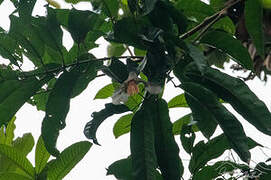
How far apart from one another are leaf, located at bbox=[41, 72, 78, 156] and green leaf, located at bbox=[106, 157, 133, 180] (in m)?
0.16

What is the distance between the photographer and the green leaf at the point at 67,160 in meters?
1.02

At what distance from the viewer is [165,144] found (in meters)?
0.84

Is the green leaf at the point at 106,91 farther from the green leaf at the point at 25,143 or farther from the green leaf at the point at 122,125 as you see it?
the green leaf at the point at 25,143

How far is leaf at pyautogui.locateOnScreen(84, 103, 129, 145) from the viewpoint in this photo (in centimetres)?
78

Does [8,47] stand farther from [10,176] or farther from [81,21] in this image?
[10,176]

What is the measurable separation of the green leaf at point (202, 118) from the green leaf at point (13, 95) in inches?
11.9

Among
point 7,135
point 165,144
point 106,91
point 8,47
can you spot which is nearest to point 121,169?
point 165,144

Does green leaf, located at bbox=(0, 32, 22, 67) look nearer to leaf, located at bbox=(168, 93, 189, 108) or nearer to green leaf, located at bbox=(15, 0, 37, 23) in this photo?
green leaf, located at bbox=(15, 0, 37, 23)

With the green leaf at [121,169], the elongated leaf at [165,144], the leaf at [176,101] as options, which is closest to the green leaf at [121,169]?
the green leaf at [121,169]

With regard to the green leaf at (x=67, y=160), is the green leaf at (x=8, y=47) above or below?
above

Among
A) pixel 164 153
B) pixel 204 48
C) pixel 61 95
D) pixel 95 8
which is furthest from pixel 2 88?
pixel 204 48

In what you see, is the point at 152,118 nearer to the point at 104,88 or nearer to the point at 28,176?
the point at 104,88

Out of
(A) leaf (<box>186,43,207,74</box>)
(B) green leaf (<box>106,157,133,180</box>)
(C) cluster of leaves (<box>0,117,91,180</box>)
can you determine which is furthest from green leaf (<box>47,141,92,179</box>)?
(A) leaf (<box>186,43,207,74</box>)

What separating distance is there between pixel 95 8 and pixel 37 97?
0.30 m
